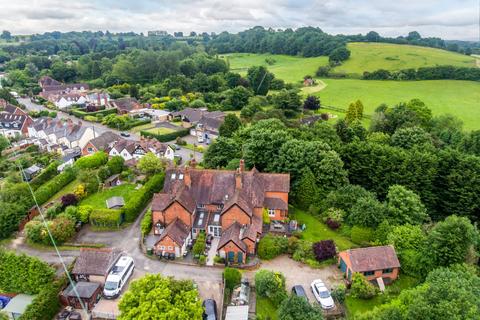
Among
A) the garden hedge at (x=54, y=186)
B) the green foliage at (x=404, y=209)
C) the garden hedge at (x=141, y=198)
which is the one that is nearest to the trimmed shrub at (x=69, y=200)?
the garden hedge at (x=54, y=186)

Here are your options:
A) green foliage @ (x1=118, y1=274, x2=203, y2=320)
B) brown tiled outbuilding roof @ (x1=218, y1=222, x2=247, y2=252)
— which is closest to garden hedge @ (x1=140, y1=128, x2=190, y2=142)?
brown tiled outbuilding roof @ (x1=218, y1=222, x2=247, y2=252)

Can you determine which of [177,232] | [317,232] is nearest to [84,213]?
[177,232]

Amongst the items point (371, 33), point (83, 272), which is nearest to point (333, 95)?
point (83, 272)

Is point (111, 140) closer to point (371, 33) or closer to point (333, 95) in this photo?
point (333, 95)

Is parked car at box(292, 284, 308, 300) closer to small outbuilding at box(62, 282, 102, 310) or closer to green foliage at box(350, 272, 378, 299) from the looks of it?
green foliage at box(350, 272, 378, 299)

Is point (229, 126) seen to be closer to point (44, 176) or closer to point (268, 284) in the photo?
point (44, 176)

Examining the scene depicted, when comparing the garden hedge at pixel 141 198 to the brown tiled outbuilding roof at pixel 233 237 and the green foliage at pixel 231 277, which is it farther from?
the green foliage at pixel 231 277
